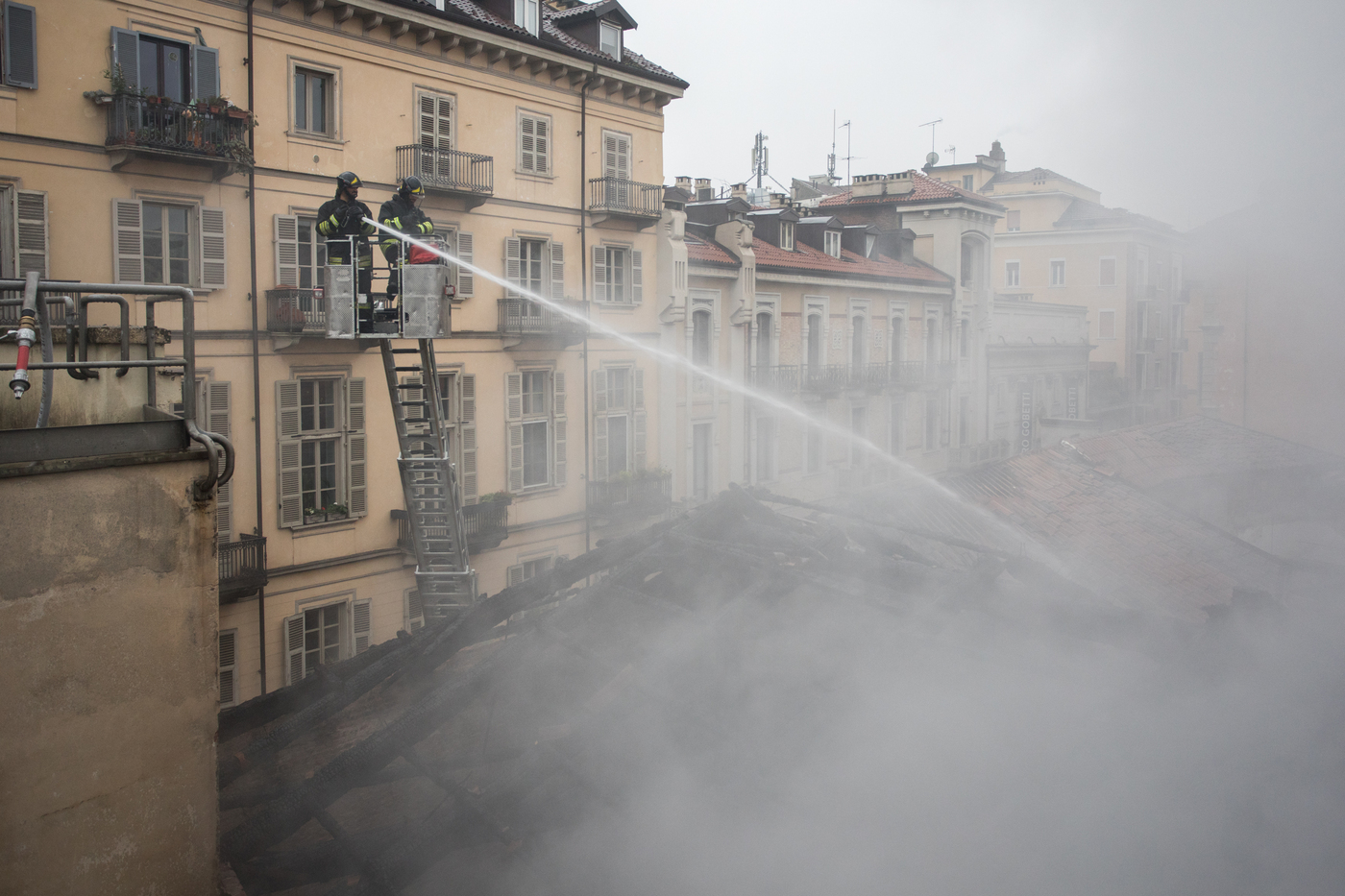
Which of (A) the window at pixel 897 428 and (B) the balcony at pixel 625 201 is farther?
(A) the window at pixel 897 428

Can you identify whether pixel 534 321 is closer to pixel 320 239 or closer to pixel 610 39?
pixel 320 239

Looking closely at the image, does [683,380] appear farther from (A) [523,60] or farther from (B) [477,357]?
(A) [523,60]

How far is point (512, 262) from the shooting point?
19.2m

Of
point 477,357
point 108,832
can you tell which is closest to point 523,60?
point 477,357

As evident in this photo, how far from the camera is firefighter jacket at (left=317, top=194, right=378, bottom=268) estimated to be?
8.85 m

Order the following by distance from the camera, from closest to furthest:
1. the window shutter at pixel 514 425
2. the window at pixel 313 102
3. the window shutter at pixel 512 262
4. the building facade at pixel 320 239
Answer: the building facade at pixel 320 239 → the window at pixel 313 102 → the window shutter at pixel 512 262 → the window shutter at pixel 514 425

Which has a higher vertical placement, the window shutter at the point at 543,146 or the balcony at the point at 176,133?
the window shutter at the point at 543,146

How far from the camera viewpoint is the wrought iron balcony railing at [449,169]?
1712 cm

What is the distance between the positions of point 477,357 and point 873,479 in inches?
650

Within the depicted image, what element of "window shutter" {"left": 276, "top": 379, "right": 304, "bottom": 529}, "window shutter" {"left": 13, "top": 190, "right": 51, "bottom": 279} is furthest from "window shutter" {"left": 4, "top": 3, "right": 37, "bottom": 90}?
"window shutter" {"left": 276, "top": 379, "right": 304, "bottom": 529}

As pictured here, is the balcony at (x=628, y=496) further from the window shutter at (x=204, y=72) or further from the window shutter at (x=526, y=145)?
the window shutter at (x=204, y=72)

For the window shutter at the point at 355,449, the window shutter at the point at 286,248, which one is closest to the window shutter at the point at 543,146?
the window shutter at the point at 286,248

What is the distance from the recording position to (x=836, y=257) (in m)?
30.5

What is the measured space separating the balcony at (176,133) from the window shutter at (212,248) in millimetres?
593
